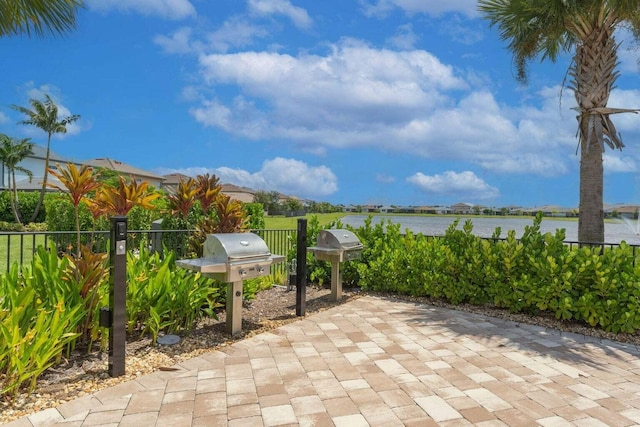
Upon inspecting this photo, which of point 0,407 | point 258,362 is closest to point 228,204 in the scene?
point 258,362

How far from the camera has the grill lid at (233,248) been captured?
4.23 meters

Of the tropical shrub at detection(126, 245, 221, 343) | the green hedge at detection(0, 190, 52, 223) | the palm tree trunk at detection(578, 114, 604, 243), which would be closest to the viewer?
the tropical shrub at detection(126, 245, 221, 343)

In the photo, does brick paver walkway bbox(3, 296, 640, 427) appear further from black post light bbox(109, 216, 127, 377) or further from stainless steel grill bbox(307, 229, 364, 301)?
stainless steel grill bbox(307, 229, 364, 301)

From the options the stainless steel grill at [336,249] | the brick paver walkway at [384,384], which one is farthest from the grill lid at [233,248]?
the stainless steel grill at [336,249]

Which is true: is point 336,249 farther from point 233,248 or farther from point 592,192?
point 592,192

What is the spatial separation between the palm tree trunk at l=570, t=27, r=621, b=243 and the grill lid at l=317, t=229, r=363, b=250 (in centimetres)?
394

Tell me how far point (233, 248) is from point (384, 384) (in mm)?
1985

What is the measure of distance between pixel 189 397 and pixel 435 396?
1.82m

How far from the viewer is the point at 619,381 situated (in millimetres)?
3494

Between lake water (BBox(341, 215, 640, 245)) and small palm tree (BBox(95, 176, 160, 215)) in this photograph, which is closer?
small palm tree (BBox(95, 176, 160, 215))

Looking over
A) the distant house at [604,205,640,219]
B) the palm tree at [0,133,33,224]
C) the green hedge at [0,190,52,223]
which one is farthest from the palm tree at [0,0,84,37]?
the palm tree at [0,133,33,224]

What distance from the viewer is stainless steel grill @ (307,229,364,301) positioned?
608cm

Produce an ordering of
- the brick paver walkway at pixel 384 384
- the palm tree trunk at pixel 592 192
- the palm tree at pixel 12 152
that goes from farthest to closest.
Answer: the palm tree at pixel 12 152 < the palm tree trunk at pixel 592 192 < the brick paver walkway at pixel 384 384

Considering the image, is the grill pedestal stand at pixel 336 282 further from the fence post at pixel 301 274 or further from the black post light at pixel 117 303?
the black post light at pixel 117 303
